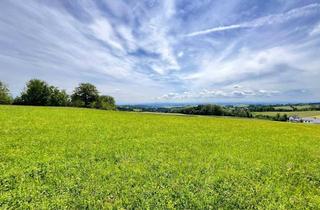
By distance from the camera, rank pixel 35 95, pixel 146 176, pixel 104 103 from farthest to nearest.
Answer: pixel 104 103, pixel 35 95, pixel 146 176

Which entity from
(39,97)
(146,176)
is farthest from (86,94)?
(146,176)

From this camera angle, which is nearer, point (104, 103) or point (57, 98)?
point (57, 98)

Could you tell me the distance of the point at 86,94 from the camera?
323 ft

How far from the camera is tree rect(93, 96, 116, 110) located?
9119 centimetres

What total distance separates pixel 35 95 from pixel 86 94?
2532cm

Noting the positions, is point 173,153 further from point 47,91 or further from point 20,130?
point 47,91

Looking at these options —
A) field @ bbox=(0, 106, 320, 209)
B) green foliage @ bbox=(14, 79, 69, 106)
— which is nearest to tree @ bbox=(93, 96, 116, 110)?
green foliage @ bbox=(14, 79, 69, 106)

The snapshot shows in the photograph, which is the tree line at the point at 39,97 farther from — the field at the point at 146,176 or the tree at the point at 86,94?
the field at the point at 146,176

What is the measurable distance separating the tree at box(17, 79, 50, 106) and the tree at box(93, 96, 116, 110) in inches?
829

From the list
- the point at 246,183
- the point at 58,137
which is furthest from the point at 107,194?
the point at 58,137

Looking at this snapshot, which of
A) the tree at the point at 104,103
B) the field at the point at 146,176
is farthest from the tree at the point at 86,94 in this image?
the field at the point at 146,176

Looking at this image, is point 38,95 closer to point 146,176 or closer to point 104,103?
point 104,103

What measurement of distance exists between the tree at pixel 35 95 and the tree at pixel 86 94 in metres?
18.8

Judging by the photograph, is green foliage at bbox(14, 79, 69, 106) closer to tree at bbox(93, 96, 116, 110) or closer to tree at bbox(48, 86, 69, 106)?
tree at bbox(48, 86, 69, 106)
